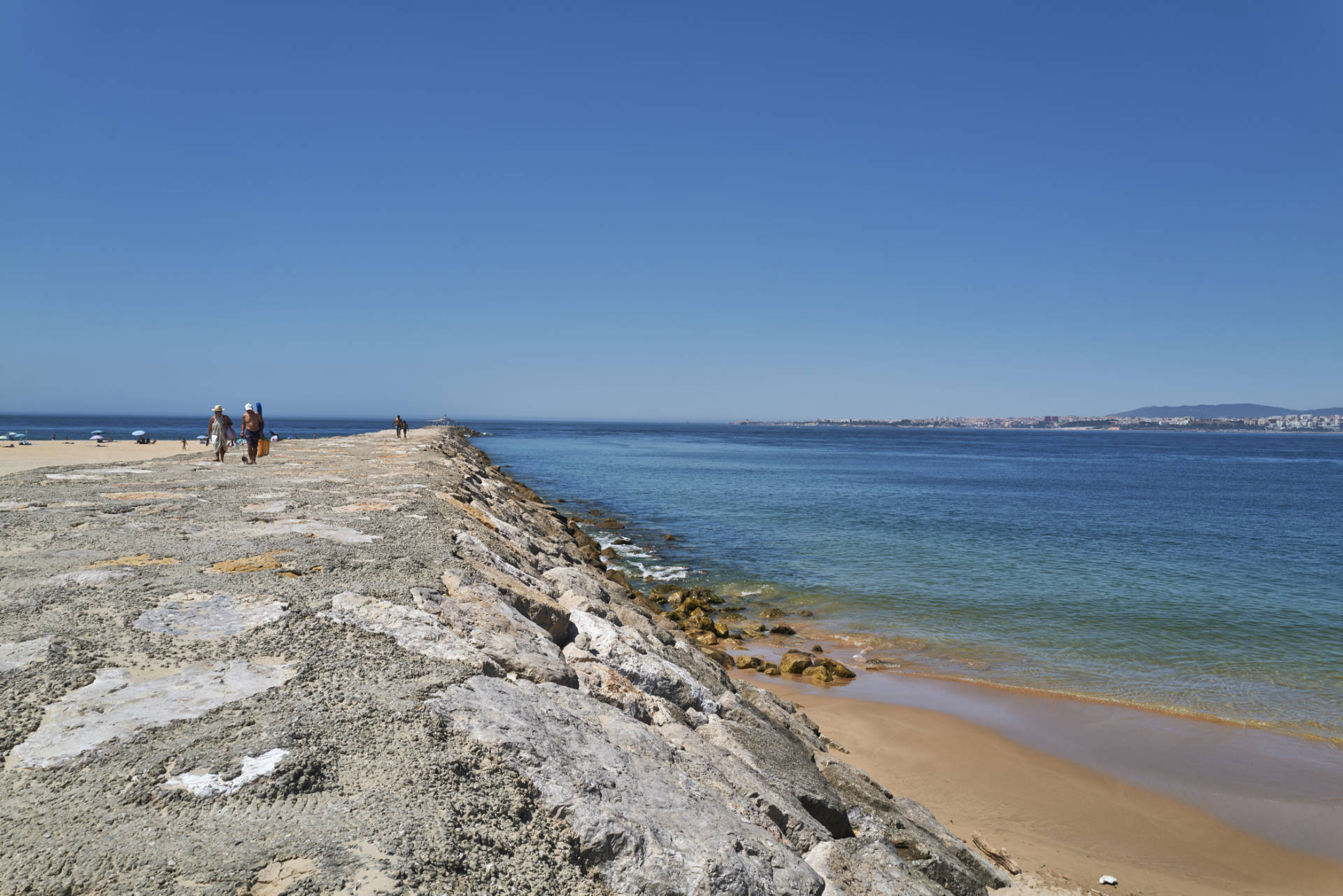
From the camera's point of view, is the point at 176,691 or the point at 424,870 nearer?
the point at 424,870

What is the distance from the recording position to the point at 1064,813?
324 inches

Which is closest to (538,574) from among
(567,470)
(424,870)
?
(424,870)

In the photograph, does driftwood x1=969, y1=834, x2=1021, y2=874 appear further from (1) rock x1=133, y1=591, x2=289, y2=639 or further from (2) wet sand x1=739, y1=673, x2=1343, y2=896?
(1) rock x1=133, y1=591, x2=289, y2=639

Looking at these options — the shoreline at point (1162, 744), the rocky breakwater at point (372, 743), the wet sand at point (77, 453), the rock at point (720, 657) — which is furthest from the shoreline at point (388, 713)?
the wet sand at point (77, 453)

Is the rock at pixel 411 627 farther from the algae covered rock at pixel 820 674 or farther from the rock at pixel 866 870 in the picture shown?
the algae covered rock at pixel 820 674

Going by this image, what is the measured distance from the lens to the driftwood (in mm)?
6789

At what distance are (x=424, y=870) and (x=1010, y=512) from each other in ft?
114

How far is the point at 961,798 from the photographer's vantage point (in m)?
8.50

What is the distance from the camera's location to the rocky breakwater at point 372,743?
7.77ft

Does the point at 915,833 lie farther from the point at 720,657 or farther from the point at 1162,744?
the point at 1162,744

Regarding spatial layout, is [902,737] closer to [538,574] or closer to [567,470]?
[538,574]

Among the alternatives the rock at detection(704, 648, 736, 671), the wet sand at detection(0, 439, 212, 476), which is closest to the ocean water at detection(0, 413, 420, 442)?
the wet sand at detection(0, 439, 212, 476)

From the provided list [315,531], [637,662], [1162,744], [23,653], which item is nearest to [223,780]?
[23,653]

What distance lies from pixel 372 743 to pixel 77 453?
31.5 meters
